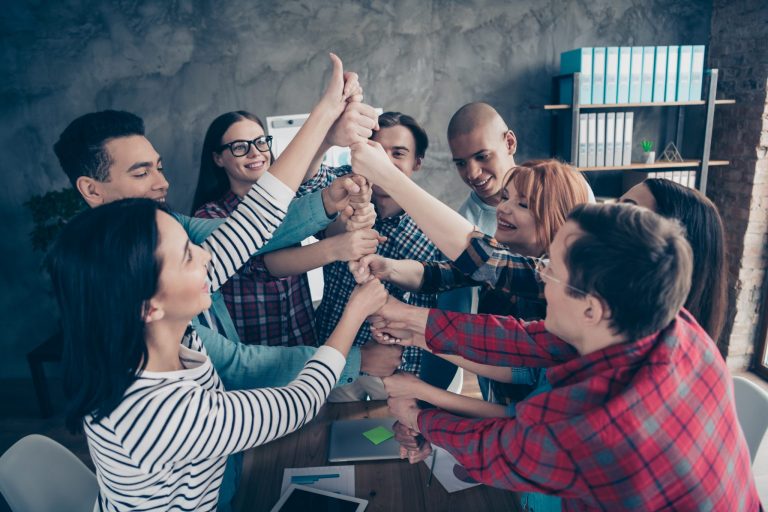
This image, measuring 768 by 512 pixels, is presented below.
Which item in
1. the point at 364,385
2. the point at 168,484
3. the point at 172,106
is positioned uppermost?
the point at 172,106

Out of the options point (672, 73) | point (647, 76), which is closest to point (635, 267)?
point (647, 76)

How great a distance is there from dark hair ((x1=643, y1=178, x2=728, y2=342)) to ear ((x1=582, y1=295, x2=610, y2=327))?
22.2 inches

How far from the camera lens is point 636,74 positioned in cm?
345

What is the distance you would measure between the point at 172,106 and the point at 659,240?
3389 millimetres

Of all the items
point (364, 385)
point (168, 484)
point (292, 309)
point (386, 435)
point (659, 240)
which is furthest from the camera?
point (364, 385)

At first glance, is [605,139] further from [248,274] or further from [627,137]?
[248,274]

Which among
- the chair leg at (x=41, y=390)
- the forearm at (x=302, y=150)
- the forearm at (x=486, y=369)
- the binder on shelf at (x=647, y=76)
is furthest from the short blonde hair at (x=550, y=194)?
the chair leg at (x=41, y=390)

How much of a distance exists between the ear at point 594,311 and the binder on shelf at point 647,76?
3.12m

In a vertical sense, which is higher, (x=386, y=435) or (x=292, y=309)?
(x=292, y=309)

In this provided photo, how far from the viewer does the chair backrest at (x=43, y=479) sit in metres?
1.40

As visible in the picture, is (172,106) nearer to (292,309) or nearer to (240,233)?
(292,309)

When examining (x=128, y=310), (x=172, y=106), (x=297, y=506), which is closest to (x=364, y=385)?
(x=297, y=506)

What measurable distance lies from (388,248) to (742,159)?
2852 mm

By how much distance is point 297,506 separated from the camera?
1.29 metres
